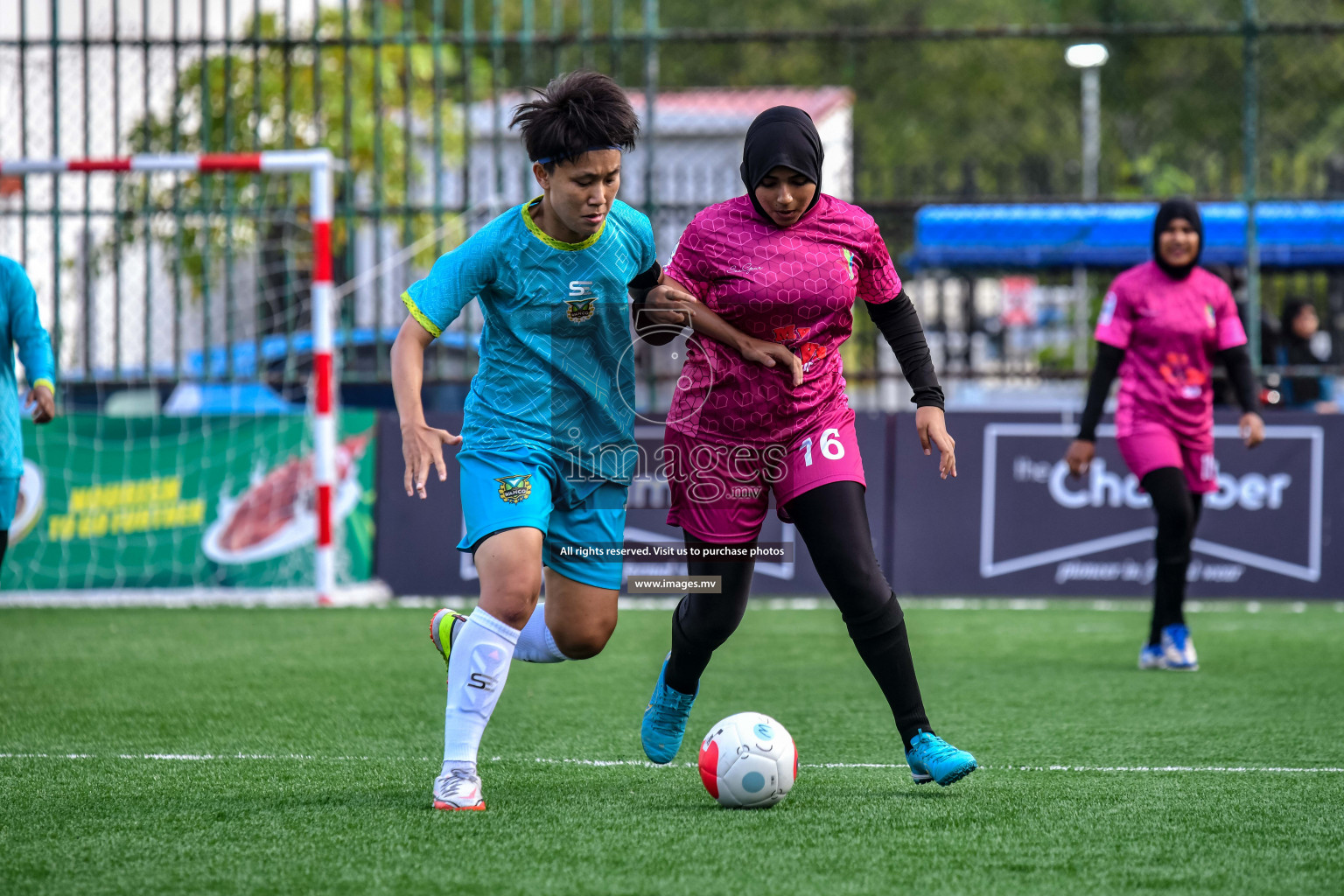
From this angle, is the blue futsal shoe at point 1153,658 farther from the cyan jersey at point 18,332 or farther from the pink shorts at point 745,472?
the cyan jersey at point 18,332

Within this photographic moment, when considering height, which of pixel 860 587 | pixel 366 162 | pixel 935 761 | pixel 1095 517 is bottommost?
pixel 935 761

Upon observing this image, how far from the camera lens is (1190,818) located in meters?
3.93

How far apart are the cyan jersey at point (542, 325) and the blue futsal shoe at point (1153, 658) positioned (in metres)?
3.85

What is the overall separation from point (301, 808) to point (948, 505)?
693cm

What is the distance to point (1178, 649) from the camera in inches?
281

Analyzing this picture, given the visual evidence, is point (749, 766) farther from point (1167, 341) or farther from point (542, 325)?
point (1167, 341)

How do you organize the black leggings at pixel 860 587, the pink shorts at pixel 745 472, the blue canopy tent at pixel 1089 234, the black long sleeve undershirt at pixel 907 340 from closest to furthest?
the black leggings at pixel 860 587, the pink shorts at pixel 745 472, the black long sleeve undershirt at pixel 907 340, the blue canopy tent at pixel 1089 234

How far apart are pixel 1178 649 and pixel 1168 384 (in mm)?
1246

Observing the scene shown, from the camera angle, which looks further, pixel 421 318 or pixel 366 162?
pixel 366 162

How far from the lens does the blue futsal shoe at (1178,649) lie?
713 centimetres

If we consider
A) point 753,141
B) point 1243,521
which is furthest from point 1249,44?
point 753,141

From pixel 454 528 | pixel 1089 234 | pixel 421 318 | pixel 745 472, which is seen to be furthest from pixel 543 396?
pixel 1089 234

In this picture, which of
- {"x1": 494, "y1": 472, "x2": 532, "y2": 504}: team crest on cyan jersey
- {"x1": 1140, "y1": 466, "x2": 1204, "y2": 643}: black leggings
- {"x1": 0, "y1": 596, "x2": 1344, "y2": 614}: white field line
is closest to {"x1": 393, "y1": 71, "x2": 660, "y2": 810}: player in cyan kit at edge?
{"x1": 494, "y1": 472, "x2": 532, "y2": 504}: team crest on cyan jersey

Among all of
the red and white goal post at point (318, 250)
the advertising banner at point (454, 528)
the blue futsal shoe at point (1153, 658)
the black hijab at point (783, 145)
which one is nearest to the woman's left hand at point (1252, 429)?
the blue futsal shoe at point (1153, 658)
